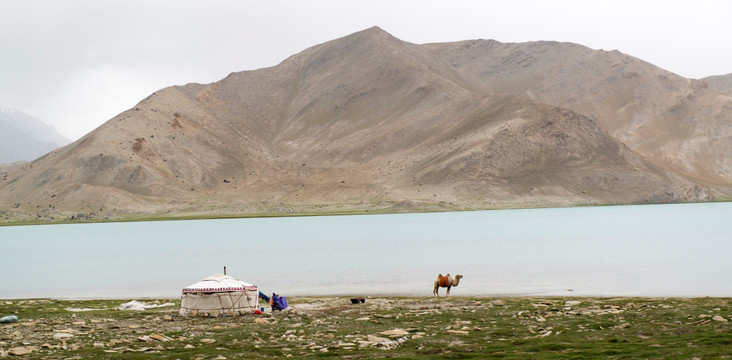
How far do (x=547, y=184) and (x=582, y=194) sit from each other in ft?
29.4

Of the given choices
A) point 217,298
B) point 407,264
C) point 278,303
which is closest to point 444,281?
point 278,303

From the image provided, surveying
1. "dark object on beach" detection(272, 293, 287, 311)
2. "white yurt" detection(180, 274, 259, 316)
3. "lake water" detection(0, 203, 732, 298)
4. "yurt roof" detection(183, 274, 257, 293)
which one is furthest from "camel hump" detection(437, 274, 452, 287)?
"white yurt" detection(180, 274, 259, 316)

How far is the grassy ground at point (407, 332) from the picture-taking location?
56.7 feet

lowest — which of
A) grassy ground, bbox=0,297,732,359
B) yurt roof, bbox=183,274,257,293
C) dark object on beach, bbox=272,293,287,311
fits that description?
grassy ground, bbox=0,297,732,359

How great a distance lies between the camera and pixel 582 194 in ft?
614

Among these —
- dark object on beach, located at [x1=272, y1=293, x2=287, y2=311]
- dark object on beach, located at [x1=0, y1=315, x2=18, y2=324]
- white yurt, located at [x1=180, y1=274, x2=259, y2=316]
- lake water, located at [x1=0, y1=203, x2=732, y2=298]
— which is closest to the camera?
dark object on beach, located at [x1=0, y1=315, x2=18, y2=324]

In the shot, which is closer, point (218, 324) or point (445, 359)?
point (445, 359)

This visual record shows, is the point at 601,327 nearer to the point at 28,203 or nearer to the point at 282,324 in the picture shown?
the point at 282,324

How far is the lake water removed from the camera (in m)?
40.8

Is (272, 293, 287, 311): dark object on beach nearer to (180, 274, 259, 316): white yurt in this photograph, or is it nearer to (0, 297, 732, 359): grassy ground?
(0, 297, 732, 359): grassy ground

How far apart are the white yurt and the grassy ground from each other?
76 cm

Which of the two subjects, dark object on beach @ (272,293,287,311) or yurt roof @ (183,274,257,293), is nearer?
yurt roof @ (183,274,257,293)

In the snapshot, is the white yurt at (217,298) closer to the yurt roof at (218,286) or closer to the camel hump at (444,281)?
the yurt roof at (218,286)

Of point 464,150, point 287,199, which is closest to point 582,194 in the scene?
point 464,150
